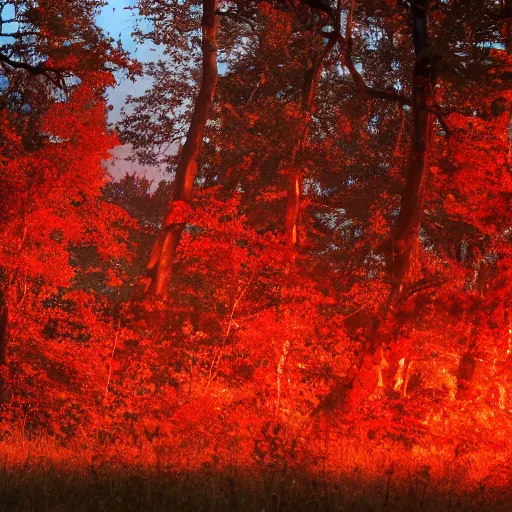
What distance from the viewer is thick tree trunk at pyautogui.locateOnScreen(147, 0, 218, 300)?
73.3ft

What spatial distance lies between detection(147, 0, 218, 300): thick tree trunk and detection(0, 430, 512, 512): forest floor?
12094mm

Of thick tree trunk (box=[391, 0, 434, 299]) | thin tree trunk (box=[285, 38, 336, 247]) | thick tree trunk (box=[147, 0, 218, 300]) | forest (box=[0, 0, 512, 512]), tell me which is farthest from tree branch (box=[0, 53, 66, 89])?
thick tree trunk (box=[391, 0, 434, 299])

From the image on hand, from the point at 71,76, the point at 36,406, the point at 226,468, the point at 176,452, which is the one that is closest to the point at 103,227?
the point at 71,76

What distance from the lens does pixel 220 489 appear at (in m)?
8.81

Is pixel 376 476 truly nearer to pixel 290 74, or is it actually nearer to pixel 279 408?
pixel 279 408

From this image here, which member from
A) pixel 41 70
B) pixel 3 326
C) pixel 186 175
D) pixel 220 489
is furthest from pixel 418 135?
pixel 220 489

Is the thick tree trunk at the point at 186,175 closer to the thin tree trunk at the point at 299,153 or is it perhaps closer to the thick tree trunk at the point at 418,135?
the thin tree trunk at the point at 299,153

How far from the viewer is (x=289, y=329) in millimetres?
15547

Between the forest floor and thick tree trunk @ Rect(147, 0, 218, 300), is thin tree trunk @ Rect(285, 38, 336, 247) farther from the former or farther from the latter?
the forest floor

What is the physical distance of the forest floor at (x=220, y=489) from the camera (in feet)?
26.3

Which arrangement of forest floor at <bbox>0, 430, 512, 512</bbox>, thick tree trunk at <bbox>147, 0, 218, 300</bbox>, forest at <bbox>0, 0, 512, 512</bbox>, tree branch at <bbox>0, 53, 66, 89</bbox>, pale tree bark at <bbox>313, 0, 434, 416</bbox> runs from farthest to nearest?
thick tree trunk at <bbox>147, 0, 218, 300</bbox> → tree branch at <bbox>0, 53, 66, 89</bbox> → pale tree bark at <bbox>313, 0, 434, 416</bbox> → forest at <bbox>0, 0, 512, 512</bbox> → forest floor at <bbox>0, 430, 512, 512</bbox>

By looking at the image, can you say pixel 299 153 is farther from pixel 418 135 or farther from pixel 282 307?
pixel 282 307

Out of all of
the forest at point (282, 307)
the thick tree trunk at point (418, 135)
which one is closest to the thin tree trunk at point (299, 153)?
the forest at point (282, 307)

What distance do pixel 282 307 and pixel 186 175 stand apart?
8.35 metres
